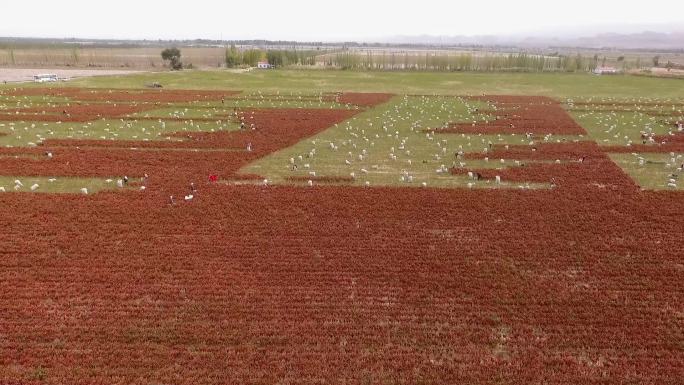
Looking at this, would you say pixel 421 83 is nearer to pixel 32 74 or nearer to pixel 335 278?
pixel 32 74

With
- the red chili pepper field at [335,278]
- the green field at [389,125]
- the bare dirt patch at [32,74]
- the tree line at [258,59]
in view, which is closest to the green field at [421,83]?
the green field at [389,125]

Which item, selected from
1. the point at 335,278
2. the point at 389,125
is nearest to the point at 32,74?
the point at 389,125

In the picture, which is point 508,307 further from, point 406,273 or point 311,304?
point 311,304

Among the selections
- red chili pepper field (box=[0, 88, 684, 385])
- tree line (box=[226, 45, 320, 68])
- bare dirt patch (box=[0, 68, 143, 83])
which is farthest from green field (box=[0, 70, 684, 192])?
tree line (box=[226, 45, 320, 68])

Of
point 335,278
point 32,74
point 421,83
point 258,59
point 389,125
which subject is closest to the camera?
point 335,278

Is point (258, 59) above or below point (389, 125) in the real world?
above

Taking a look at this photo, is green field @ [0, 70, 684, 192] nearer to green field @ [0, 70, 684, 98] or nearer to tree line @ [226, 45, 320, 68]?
green field @ [0, 70, 684, 98]

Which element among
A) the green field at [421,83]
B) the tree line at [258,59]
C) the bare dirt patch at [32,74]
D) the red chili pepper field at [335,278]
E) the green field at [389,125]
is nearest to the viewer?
the red chili pepper field at [335,278]

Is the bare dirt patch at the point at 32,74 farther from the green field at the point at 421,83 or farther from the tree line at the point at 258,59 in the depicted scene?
the tree line at the point at 258,59
